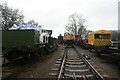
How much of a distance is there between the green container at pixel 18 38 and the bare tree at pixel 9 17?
2789 centimetres

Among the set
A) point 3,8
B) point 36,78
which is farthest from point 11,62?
point 3,8

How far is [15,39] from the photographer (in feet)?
26.7

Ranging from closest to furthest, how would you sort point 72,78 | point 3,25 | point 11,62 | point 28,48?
point 72,78
point 28,48
point 11,62
point 3,25

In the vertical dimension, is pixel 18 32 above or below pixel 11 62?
above

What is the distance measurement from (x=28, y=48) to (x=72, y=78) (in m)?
3.46

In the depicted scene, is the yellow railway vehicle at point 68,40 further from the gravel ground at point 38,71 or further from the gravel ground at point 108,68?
the gravel ground at point 38,71

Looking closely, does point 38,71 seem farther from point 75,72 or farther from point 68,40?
point 68,40

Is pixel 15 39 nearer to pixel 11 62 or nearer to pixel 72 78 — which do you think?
pixel 11 62

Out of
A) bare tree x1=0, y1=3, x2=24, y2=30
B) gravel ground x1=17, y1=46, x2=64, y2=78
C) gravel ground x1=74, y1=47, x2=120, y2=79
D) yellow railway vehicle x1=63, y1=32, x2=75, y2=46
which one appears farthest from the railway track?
bare tree x1=0, y1=3, x2=24, y2=30

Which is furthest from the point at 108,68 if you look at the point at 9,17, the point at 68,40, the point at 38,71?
the point at 9,17

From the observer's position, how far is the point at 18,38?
26.6 feet

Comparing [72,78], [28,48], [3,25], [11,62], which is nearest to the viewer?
[72,78]

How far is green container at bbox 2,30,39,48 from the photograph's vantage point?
26.2 feet

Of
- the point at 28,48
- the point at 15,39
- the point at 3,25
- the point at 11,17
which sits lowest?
the point at 28,48
